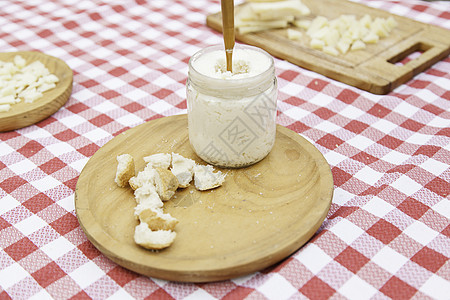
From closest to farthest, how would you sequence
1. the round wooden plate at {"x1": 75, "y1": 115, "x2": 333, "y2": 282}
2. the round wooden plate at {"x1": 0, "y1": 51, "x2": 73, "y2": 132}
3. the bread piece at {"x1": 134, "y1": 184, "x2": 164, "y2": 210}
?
the round wooden plate at {"x1": 75, "y1": 115, "x2": 333, "y2": 282}
the bread piece at {"x1": 134, "y1": 184, "x2": 164, "y2": 210}
the round wooden plate at {"x1": 0, "y1": 51, "x2": 73, "y2": 132}

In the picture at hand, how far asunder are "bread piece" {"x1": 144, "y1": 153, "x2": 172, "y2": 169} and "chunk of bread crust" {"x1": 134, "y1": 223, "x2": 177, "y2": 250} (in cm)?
24

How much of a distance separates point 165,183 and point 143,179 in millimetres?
63

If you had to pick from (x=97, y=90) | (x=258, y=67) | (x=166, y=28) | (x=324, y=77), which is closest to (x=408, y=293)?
(x=258, y=67)

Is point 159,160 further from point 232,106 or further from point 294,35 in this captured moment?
point 294,35

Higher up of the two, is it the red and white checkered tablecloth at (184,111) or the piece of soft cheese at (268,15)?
the piece of soft cheese at (268,15)

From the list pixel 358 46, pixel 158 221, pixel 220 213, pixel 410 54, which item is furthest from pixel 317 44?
pixel 158 221

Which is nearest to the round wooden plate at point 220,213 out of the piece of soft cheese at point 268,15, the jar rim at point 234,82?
the jar rim at point 234,82

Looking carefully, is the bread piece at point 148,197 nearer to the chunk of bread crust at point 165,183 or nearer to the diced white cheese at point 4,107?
the chunk of bread crust at point 165,183

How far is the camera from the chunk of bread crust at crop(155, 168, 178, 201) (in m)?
1.04

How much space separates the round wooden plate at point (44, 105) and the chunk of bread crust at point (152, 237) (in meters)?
0.75

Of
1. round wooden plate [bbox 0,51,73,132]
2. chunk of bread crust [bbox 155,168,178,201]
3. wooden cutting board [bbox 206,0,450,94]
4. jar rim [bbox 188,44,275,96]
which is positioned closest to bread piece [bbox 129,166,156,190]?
chunk of bread crust [bbox 155,168,178,201]

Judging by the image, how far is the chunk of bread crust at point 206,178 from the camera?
110 centimetres

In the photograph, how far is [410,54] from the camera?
1909 mm

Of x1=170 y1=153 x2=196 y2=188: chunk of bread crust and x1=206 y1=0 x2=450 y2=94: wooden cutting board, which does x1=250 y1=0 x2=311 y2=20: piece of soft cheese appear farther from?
x1=170 y1=153 x2=196 y2=188: chunk of bread crust
